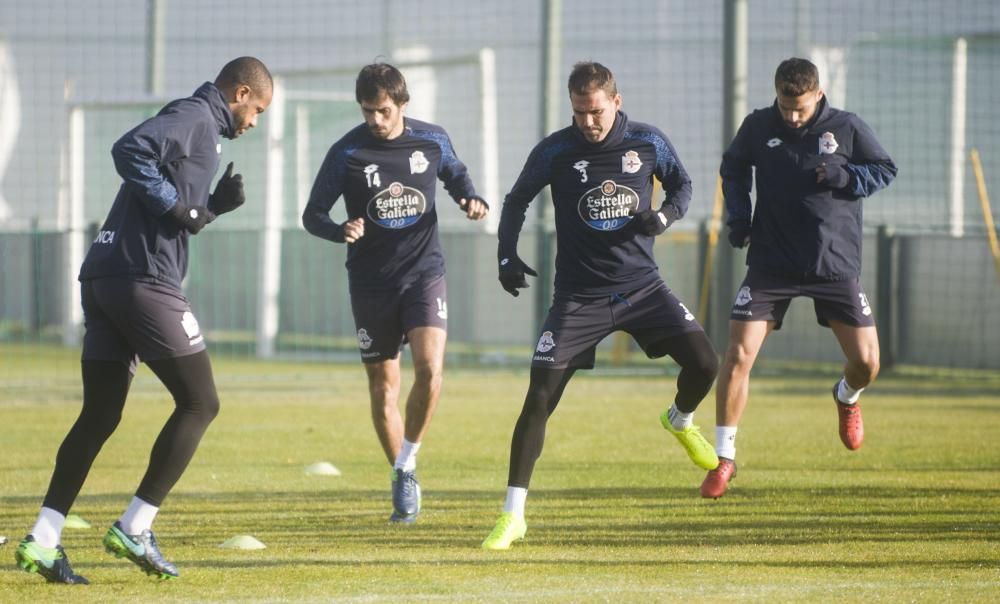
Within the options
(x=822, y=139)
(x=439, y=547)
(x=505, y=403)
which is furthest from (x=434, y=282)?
(x=505, y=403)

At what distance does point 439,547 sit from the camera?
7160 millimetres

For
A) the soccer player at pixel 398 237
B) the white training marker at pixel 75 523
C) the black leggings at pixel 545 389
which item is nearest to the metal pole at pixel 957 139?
the black leggings at pixel 545 389

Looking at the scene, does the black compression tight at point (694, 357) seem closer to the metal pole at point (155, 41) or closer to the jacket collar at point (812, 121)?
the jacket collar at point (812, 121)

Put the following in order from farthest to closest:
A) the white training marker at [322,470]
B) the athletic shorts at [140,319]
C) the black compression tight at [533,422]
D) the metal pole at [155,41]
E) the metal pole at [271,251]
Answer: the metal pole at [155,41]
the metal pole at [271,251]
the white training marker at [322,470]
the black compression tight at [533,422]
the athletic shorts at [140,319]

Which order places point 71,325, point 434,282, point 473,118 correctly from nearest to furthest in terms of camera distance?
point 434,282, point 71,325, point 473,118

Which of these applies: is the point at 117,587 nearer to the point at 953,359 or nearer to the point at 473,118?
the point at 953,359

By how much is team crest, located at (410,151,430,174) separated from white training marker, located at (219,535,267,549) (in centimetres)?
222

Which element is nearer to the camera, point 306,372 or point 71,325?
point 306,372

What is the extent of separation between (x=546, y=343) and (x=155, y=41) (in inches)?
599

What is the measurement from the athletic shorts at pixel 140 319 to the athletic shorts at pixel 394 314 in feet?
6.40

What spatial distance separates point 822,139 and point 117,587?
175 inches

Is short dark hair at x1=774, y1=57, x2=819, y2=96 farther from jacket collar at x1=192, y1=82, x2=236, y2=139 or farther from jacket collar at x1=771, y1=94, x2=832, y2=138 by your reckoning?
jacket collar at x1=192, y1=82, x2=236, y2=139

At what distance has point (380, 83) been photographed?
7906 millimetres

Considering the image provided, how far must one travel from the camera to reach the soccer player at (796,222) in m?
8.38
